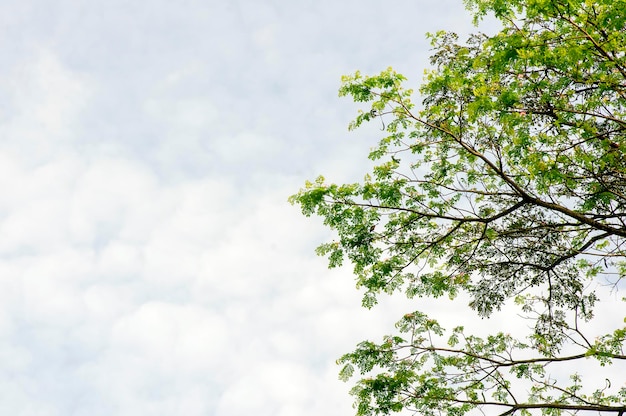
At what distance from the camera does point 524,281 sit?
11.1 meters

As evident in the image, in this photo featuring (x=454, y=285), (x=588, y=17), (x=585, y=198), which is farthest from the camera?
(x=454, y=285)

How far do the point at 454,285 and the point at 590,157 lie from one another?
12.5ft

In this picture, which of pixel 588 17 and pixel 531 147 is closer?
pixel 588 17

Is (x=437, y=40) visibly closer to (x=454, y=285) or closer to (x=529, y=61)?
(x=529, y=61)

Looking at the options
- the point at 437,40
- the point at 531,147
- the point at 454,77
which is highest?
the point at 437,40

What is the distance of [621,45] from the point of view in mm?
8102

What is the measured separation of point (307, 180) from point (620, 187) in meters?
5.45

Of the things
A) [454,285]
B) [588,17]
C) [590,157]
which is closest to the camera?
[588,17]

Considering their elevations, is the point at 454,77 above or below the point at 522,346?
above

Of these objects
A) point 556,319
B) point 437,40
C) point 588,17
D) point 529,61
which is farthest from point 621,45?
point 556,319

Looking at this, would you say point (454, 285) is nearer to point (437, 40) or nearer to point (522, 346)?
point (522, 346)

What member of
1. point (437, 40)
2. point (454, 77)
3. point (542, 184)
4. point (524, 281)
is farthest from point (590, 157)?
point (437, 40)

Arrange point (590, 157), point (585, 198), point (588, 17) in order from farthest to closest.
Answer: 1. point (585, 198)
2. point (590, 157)
3. point (588, 17)

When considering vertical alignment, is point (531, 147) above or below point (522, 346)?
above
